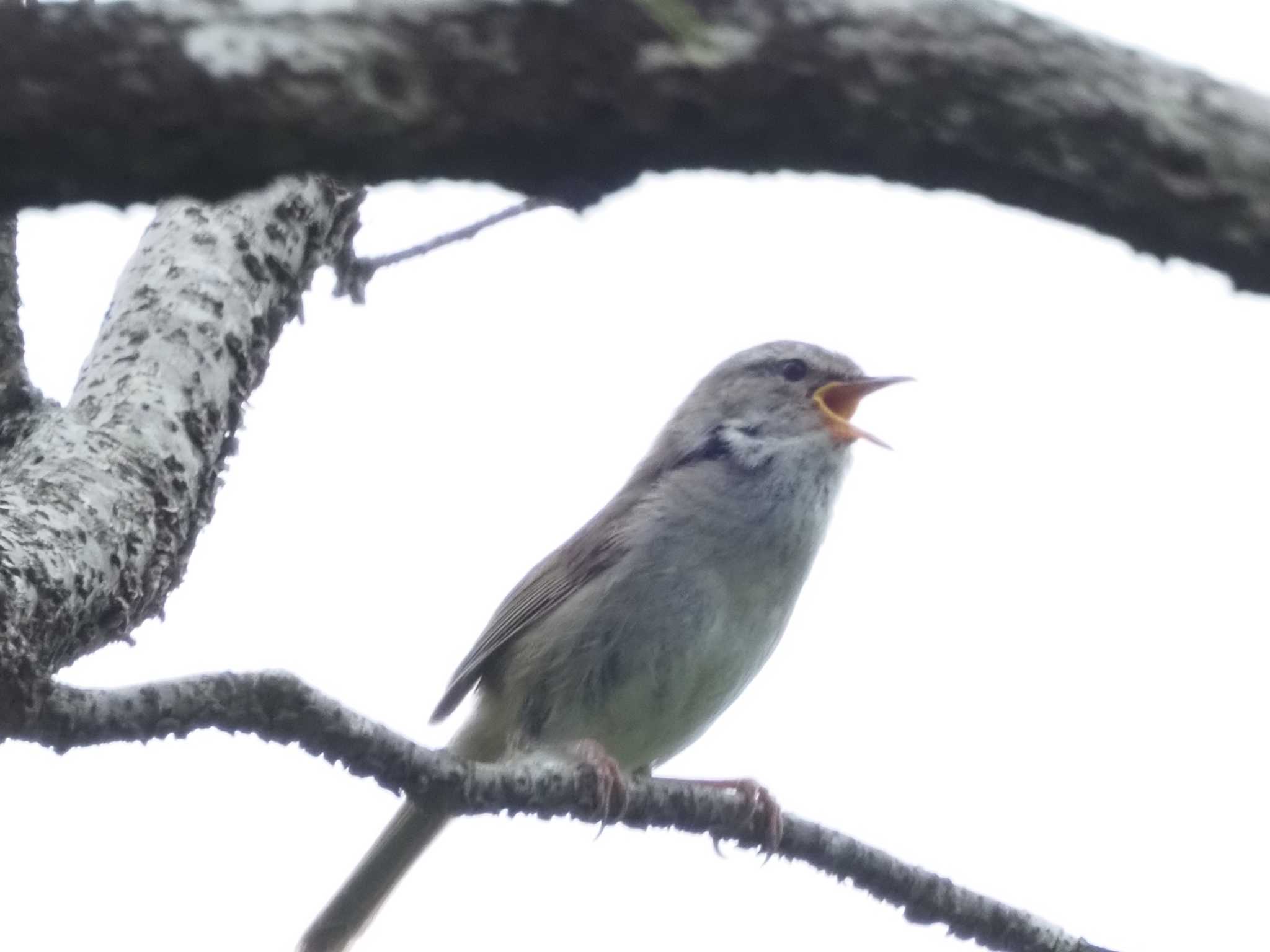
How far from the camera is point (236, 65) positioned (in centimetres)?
154

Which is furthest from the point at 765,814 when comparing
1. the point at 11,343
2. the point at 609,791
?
the point at 11,343

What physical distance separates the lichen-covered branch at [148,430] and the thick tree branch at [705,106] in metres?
2.05

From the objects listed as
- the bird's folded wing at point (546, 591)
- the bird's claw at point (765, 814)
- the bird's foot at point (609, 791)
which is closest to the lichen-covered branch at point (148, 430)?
the bird's foot at point (609, 791)

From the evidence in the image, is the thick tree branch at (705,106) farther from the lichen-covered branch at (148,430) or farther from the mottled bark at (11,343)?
the mottled bark at (11,343)

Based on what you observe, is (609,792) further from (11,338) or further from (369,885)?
(11,338)

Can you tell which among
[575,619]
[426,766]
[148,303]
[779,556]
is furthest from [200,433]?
[779,556]

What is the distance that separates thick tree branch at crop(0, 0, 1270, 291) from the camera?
156 cm

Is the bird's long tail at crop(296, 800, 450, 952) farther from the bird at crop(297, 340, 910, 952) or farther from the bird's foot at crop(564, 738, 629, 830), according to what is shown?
the bird's foot at crop(564, 738, 629, 830)

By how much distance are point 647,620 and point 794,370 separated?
1.91m

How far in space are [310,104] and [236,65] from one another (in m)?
0.08

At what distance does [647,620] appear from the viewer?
6355 millimetres

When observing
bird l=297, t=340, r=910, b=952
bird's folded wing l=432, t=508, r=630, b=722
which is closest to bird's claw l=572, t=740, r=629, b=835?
bird l=297, t=340, r=910, b=952

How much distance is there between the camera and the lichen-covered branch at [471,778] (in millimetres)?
3344

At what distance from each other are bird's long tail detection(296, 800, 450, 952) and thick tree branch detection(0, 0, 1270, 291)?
502 cm
